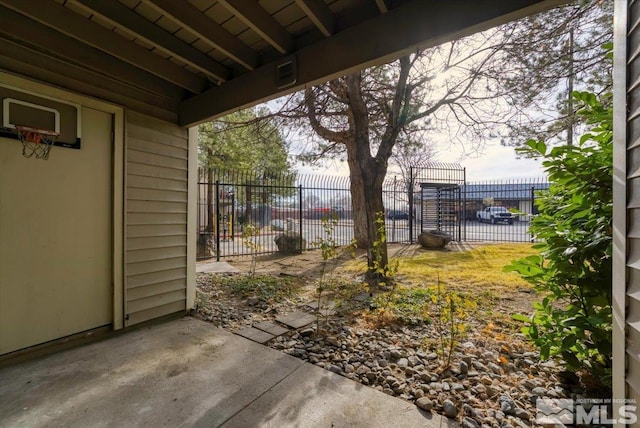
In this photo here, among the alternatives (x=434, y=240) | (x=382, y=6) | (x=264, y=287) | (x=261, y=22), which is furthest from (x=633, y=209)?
(x=434, y=240)

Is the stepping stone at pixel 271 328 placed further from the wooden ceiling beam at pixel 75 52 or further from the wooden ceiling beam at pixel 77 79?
the wooden ceiling beam at pixel 75 52

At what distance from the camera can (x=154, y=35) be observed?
2131 mm

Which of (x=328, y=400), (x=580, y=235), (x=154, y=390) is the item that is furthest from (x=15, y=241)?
(x=580, y=235)

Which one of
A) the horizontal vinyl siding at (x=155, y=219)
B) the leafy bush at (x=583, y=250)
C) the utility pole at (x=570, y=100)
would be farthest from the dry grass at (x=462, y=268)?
the horizontal vinyl siding at (x=155, y=219)

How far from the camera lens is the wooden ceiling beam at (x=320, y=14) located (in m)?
1.77

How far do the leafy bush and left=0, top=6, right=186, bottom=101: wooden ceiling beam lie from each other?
10.8 feet

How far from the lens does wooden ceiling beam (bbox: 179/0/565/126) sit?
1.54 meters

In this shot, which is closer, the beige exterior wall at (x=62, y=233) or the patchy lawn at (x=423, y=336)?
the patchy lawn at (x=423, y=336)

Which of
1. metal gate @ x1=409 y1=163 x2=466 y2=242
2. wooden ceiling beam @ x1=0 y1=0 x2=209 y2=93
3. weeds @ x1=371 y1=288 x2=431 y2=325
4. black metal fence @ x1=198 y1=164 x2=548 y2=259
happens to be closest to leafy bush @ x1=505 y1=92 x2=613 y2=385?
weeds @ x1=371 y1=288 x2=431 y2=325

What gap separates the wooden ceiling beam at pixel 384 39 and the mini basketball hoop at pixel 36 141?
4.78 feet

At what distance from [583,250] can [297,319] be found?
2.43 m

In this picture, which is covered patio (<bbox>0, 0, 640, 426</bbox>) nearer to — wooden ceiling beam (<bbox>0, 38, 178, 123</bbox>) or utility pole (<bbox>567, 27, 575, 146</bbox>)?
wooden ceiling beam (<bbox>0, 38, 178, 123</bbox>)

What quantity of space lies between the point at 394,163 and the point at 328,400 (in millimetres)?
11913

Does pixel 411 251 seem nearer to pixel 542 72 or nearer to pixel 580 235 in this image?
pixel 542 72
